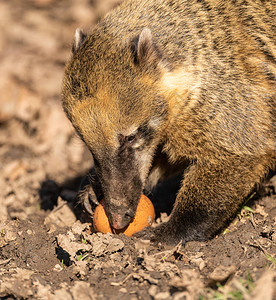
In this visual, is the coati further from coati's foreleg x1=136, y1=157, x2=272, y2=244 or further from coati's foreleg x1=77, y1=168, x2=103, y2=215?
coati's foreleg x1=77, y1=168, x2=103, y2=215

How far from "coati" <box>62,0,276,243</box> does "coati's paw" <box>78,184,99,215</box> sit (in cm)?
71

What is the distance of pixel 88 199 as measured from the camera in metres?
5.28

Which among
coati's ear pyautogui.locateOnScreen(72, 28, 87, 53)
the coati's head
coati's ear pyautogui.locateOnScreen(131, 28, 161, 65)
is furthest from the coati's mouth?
coati's ear pyautogui.locateOnScreen(72, 28, 87, 53)

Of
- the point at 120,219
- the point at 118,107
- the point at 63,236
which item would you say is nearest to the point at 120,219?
the point at 120,219

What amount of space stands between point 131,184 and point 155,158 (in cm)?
74

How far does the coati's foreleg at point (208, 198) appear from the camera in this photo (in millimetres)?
4613

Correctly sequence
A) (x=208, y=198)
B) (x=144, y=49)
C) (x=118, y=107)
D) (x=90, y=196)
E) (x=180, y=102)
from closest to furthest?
(x=118, y=107)
(x=144, y=49)
(x=180, y=102)
(x=208, y=198)
(x=90, y=196)

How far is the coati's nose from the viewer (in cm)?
437

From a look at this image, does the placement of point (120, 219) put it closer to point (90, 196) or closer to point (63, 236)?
point (63, 236)

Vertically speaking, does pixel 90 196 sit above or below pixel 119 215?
below

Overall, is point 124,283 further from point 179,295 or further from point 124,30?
point 124,30

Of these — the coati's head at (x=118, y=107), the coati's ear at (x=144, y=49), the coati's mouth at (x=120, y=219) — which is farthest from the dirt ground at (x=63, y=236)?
the coati's ear at (x=144, y=49)

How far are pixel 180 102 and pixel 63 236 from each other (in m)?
1.73

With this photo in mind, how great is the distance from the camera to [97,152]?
437cm
